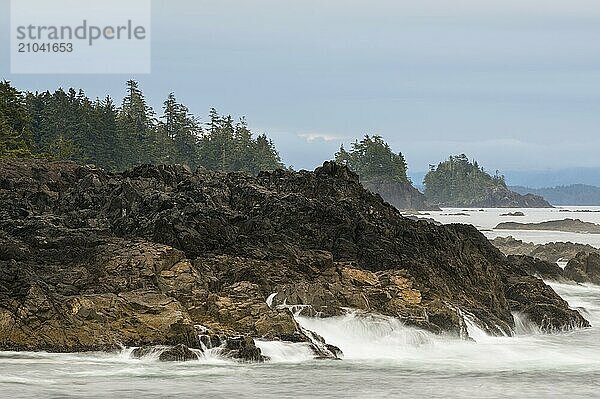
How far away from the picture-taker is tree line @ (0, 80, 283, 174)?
5291 centimetres

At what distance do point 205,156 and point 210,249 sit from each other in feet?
251

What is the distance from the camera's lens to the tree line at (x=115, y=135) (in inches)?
2083

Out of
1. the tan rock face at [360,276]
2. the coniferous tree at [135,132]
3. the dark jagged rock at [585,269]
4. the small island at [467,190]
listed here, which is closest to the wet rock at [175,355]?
the tan rock face at [360,276]

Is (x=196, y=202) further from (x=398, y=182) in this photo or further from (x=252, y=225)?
(x=398, y=182)

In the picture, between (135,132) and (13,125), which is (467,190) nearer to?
(135,132)

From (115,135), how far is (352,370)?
57915 mm

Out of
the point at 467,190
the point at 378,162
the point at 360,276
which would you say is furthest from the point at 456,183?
the point at 360,276

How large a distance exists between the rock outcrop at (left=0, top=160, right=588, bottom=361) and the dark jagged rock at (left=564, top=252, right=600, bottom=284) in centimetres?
710

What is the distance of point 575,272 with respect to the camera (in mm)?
33156

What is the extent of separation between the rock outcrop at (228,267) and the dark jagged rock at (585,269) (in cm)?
710

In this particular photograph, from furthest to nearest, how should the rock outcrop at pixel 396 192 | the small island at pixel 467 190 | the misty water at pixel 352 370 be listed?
the small island at pixel 467 190 → the rock outcrop at pixel 396 192 → the misty water at pixel 352 370

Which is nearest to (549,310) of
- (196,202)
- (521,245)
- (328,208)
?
(328,208)

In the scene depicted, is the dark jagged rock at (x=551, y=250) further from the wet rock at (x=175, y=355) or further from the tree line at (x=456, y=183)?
the tree line at (x=456, y=183)

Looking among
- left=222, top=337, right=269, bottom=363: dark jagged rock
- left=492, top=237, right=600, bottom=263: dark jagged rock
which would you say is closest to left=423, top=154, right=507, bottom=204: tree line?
left=492, top=237, right=600, bottom=263: dark jagged rock
